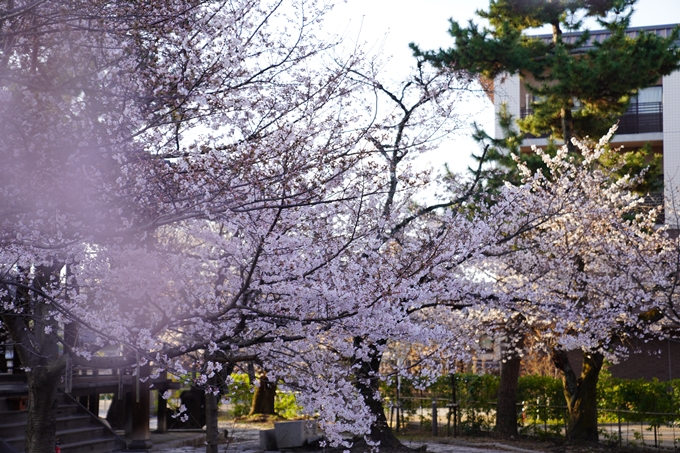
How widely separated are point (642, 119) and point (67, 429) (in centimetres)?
2674

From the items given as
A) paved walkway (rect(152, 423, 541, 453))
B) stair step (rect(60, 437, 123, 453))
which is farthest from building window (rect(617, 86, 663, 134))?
stair step (rect(60, 437, 123, 453))

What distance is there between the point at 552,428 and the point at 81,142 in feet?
52.1

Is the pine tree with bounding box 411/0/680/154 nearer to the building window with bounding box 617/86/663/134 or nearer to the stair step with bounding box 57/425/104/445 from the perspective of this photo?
the stair step with bounding box 57/425/104/445

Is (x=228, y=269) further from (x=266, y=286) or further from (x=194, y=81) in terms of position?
(x=194, y=81)

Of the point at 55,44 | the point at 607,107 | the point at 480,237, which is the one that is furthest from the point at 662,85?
the point at 55,44

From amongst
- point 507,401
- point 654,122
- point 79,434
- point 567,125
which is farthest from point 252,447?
point 654,122

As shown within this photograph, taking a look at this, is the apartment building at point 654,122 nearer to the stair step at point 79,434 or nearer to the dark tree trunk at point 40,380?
the stair step at point 79,434

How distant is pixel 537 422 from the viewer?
67.1 feet

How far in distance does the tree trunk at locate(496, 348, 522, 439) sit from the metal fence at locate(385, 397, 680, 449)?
1.39ft

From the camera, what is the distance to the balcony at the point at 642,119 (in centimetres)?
3225

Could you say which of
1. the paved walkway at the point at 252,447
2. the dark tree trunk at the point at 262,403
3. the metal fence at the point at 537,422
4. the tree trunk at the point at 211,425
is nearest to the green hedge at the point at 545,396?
the metal fence at the point at 537,422

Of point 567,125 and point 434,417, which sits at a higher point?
point 567,125

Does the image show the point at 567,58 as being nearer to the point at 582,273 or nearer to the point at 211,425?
the point at 582,273

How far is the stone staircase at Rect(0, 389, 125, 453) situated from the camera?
41.2ft
